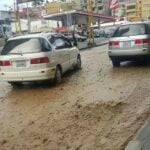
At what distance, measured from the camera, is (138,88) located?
10.6m

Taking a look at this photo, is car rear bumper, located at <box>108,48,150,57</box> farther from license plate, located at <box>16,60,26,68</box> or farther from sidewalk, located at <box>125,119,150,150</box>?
sidewalk, located at <box>125,119,150,150</box>

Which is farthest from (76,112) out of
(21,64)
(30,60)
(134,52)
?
(134,52)

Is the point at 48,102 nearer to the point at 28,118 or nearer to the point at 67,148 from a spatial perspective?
the point at 28,118

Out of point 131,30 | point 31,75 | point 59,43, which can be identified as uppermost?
point 131,30

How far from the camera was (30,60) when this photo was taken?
11406mm

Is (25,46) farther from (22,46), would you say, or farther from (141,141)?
(141,141)

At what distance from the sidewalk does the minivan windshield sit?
583 centimetres

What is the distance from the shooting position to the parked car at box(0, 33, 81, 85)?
11.4 m

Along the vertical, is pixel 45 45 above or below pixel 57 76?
above

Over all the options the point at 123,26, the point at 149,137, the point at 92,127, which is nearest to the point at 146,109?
the point at 92,127

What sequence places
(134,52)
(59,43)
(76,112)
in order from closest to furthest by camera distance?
(76,112) < (59,43) < (134,52)

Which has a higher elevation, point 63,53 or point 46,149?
point 63,53

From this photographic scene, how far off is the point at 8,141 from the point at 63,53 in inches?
257

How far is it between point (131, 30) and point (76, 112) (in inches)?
285
